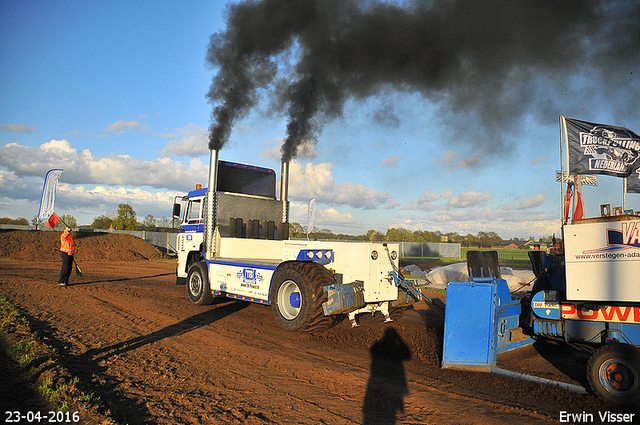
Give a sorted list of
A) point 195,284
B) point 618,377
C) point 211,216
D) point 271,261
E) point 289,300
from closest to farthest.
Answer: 1. point 618,377
2. point 289,300
3. point 271,261
4. point 211,216
5. point 195,284

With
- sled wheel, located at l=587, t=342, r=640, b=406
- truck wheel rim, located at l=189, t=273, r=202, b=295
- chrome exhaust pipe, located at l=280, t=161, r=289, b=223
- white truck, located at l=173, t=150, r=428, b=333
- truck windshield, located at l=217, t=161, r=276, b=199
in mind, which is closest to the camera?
sled wheel, located at l=587, t=342, r=640, b=406

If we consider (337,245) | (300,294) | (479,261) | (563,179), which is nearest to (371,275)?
(337,245)

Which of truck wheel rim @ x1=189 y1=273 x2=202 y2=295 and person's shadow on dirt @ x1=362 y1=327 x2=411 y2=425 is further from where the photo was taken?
truck wheel rim @ x1=189 y1=273 x2=202 y2=295

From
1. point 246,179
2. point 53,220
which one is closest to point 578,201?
point 246,179

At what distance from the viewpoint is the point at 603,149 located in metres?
5.38

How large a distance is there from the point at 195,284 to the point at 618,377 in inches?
339

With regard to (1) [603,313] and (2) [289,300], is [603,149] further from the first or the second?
(2) [289,300]

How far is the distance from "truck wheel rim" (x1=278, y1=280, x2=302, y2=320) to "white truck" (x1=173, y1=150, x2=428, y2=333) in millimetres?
18

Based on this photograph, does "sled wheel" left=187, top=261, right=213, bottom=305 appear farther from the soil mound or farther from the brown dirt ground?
the soil mound

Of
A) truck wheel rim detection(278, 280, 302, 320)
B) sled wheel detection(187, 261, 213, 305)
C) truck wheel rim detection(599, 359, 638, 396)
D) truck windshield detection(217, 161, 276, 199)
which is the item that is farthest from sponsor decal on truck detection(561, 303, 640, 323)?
truck windshield detection(217, 161, 276, 199)

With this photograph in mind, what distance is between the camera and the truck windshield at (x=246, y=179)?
406 inches

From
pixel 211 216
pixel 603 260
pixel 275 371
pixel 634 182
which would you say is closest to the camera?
pixel 603 260

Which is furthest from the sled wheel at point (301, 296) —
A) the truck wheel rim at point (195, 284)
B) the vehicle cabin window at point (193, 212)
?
the vehicle cabin window at point (193, 212)

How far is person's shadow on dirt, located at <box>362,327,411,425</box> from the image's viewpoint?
3867mm
